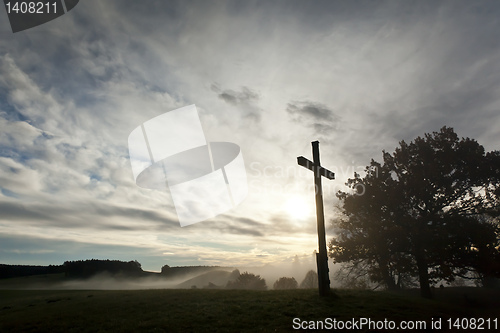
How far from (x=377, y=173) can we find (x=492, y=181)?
328 inches

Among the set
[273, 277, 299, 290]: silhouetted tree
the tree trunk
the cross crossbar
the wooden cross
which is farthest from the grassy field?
[273, 277, 299, 290]: silhouetted tree

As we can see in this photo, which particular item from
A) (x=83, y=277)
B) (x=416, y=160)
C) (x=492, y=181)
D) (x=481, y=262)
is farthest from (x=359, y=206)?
(x=83, y=277)

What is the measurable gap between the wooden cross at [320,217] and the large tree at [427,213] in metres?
9.21

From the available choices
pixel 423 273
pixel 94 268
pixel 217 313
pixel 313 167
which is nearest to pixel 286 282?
pixel 94 268

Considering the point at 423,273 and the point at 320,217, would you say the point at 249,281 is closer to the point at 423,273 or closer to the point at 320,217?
the point at 423,273

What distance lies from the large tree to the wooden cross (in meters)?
9.21

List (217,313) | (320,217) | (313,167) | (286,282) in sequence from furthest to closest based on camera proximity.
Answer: (286,282)
(313,167)
(320,217)
(217,313)

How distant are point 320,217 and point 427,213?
1289cm

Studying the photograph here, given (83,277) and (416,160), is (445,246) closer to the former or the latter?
(416,160)

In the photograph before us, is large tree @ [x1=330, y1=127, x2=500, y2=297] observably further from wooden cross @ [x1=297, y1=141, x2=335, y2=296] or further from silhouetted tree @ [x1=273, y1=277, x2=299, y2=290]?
silhouetted tree @ [x1=273, y1=277, x2=299, y2=290]

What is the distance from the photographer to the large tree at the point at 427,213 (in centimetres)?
1867

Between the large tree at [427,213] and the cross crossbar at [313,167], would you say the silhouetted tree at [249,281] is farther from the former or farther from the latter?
the cross crossbar at [313,167]

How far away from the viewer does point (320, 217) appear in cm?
1404

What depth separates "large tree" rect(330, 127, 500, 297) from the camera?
18.7m
